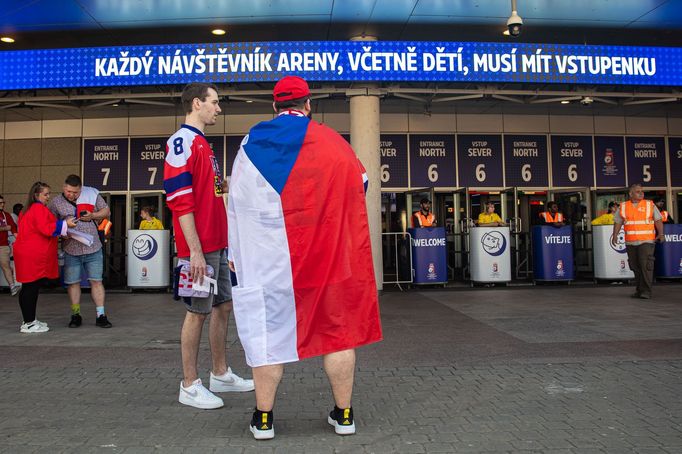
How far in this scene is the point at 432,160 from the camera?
1476cm

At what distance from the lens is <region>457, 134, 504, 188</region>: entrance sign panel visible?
583 inches

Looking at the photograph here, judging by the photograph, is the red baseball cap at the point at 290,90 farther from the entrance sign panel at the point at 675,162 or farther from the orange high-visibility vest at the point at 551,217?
the entrance sign panel at the point at 675,162

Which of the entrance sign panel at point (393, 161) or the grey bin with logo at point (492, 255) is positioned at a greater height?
the entrance sign panel at point (393, 161)

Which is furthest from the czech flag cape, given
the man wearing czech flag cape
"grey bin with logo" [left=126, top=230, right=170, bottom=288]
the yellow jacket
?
the yellow jacket

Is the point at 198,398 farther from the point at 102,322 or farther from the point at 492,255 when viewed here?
the point at 492,255

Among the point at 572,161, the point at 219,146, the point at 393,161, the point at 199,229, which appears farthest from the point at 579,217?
the point at 199,229

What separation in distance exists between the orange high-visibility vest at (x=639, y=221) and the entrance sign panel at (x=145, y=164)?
11137mm

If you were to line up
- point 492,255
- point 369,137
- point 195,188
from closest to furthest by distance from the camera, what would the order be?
point 195,188 → point 369,137 → point 492,255

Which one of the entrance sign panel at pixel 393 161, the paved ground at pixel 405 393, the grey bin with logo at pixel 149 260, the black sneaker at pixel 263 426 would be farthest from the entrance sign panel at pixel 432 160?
the black sneaker at pixel 263 426

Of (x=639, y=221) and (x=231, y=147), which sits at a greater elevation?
(x=231, y=147)

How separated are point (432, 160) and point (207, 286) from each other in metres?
12.1

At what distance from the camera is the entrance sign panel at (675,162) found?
15305 millimetres

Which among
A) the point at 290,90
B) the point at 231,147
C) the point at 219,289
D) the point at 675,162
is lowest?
the point at 219,289

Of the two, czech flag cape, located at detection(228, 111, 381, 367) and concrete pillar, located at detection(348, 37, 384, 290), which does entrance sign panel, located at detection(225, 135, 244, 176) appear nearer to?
concrete pillar, located at detection(348, 37, 384, 290)
